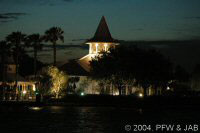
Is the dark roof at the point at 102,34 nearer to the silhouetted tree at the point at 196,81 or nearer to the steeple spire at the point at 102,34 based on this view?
the steeple spire at the point at 102,34

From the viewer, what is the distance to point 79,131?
31.2 m

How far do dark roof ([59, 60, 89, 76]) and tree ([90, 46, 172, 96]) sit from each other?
9.26 metres

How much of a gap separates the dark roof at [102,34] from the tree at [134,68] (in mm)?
17925

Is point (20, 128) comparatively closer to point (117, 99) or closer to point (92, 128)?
point (92, 128)

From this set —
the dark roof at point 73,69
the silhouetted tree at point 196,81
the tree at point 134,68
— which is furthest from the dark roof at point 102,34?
the silhouetted tree at point 196,81

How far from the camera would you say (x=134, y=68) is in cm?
8662

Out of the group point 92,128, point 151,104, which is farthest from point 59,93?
point 92,128

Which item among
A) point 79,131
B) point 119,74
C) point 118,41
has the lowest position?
point 79,131

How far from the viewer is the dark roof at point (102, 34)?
363 ft

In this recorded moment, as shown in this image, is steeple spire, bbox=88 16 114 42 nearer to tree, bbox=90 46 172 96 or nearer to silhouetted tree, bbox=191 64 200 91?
tree, bbox=90 46 172 96

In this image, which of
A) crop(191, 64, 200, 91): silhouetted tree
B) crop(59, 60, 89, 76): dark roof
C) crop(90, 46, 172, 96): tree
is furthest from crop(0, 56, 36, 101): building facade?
crop(191, 64, 200, 91): silhouetted tree

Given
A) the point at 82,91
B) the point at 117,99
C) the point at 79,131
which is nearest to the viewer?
the point at 79,131

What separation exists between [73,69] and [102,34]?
12.3m

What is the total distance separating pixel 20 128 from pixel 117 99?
42.7 metres
